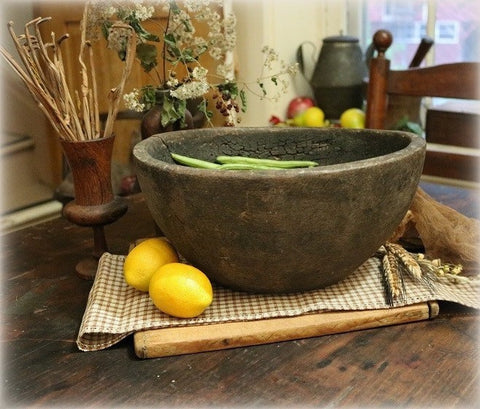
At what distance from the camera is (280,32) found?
6.78ft

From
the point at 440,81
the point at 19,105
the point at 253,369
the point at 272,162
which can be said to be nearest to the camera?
the point at 253,369

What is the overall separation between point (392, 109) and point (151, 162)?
1204 mm

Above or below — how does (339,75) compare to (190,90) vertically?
below

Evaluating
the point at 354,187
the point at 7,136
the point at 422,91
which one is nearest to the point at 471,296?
the point at 354,187

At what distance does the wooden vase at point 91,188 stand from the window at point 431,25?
145cm

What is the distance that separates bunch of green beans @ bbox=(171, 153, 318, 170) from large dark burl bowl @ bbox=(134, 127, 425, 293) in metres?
0.09

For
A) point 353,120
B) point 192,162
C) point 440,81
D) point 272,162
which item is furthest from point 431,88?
point 192,162

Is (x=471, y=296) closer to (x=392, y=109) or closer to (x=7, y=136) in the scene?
(x=392, y=109)

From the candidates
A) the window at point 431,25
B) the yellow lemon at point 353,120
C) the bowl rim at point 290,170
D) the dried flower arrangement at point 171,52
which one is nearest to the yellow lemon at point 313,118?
the yellow lemon at point 353,120

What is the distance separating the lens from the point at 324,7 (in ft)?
7.25

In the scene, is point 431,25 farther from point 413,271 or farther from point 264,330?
point 264,330

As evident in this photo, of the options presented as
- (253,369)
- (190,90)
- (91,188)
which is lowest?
(253,369)

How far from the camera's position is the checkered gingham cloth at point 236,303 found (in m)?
0.80

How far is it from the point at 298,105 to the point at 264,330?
4.59ft
